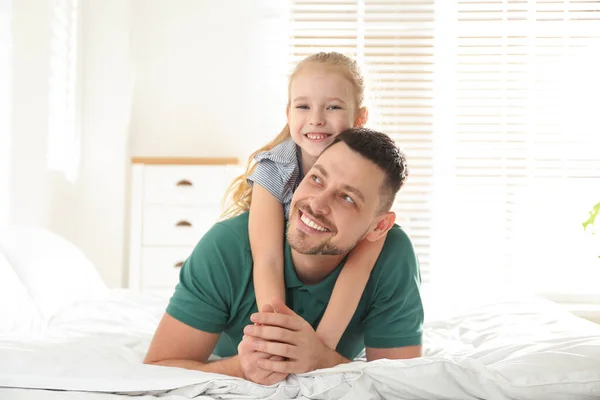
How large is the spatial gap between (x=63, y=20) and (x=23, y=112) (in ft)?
2.80

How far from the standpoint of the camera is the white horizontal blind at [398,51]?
15.3 feet

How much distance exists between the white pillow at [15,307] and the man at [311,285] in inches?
20.6

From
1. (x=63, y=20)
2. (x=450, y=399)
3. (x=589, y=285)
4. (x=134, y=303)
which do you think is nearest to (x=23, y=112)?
(x=63, y=20)

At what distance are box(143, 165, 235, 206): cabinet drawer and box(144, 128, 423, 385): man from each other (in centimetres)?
238

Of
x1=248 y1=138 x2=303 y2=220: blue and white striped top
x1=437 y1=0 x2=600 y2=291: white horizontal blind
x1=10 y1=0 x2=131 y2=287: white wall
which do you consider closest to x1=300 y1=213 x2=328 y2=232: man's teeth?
x1=248 y1=138 x2=303 y2=220: blue and white striped top

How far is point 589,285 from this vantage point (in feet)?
15.2

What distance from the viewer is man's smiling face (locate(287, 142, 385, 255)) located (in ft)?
4.94

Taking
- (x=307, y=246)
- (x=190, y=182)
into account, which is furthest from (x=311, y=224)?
(x=190, y=182)

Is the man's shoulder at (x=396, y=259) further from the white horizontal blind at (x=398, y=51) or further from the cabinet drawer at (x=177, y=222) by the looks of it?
the white horizontal blind at (x=398, y=51)

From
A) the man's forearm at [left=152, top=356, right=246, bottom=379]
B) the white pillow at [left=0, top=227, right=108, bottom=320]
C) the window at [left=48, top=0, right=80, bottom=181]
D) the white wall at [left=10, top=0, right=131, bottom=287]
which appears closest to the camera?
the man's forearm at [left=152, top=356, right=246, bottom=379]

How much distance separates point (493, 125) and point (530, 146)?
0.26 metres

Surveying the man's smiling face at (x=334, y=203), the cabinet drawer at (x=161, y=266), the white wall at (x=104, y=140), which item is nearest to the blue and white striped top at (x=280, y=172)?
the man's smiling face at (x=334, y=203)

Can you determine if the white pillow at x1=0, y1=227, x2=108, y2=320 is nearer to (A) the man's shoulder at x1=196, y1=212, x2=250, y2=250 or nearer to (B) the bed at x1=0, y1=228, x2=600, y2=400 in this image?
(B) the bed at x1=0, y1=228, x2=600, y2=400

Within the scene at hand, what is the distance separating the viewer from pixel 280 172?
1931 millimetres
